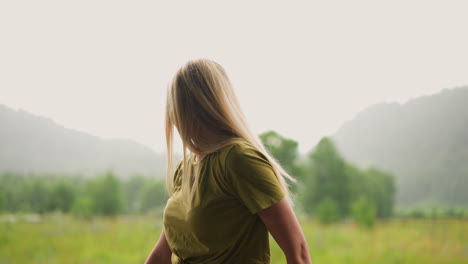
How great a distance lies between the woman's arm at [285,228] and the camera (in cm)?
54

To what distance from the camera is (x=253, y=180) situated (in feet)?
1.77

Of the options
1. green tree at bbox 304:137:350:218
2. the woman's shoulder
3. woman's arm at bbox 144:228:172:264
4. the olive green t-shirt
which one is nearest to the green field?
green tree at bbox 304:137:350:218

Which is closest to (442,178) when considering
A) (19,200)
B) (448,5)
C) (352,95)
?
(352,95)

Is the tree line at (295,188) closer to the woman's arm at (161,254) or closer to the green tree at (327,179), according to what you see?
the green tree at (327,179)

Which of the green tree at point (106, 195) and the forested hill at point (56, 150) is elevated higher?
the forested hill at point (56, 150)

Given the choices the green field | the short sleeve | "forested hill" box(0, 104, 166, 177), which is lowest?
the green field

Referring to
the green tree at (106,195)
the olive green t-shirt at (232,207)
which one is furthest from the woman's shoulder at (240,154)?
the green tree at (106,195)

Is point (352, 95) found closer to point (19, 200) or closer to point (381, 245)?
point (381, 245)

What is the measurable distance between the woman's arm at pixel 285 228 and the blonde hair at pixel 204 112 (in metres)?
0.05

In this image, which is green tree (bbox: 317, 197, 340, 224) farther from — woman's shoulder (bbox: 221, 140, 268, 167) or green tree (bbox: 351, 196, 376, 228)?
woman's shoulder (bbox: 221, 140, 268, 167)

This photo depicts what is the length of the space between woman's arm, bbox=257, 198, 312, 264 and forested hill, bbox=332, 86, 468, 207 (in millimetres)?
3335

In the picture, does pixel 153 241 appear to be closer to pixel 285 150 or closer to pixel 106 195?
pixel 106 195

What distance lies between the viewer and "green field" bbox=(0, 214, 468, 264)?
2.95 m

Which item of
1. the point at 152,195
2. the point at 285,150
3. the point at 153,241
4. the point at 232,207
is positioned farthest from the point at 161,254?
the point at 152,195
